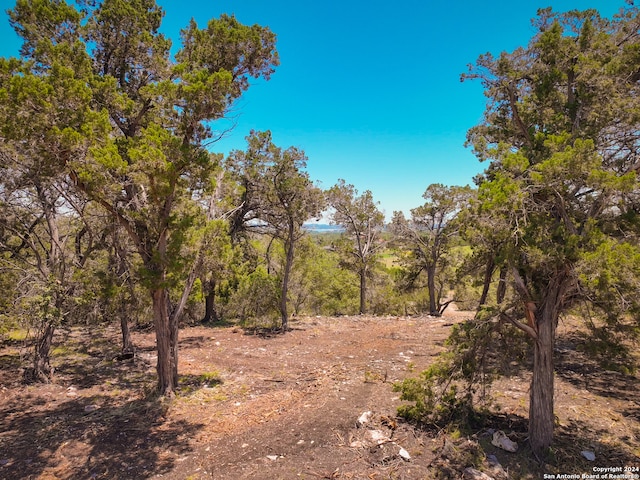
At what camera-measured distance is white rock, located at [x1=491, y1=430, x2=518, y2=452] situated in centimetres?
565

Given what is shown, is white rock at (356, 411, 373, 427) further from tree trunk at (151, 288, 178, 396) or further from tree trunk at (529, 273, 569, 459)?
tree trunk at (151, 288, 178, 396)

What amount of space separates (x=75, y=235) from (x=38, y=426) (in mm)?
7079

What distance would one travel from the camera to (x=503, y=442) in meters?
5.75

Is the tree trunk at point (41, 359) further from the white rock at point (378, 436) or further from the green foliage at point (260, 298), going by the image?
the green foliage at point (260, 298)

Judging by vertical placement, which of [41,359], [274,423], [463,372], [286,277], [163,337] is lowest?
[274,423]

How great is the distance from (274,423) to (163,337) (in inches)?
132

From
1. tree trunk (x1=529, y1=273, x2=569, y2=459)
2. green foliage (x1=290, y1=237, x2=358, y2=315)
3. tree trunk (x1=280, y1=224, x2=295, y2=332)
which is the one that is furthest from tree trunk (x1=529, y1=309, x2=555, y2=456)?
green foliage (x1=290, y1=237, x2=358, y2=315)

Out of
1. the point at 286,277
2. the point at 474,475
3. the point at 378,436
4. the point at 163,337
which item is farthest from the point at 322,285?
the point at 474,475

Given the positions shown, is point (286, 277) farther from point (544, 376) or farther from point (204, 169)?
point (544, 376)

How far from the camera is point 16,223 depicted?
31.2ft

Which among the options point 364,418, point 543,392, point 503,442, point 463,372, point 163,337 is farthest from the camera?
point 163,337

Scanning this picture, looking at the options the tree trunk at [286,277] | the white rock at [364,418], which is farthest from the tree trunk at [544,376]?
the tree trunk at [286,277]

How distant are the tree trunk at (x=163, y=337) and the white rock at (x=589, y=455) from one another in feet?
27.7

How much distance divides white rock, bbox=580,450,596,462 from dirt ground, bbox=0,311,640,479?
0.07 meters
